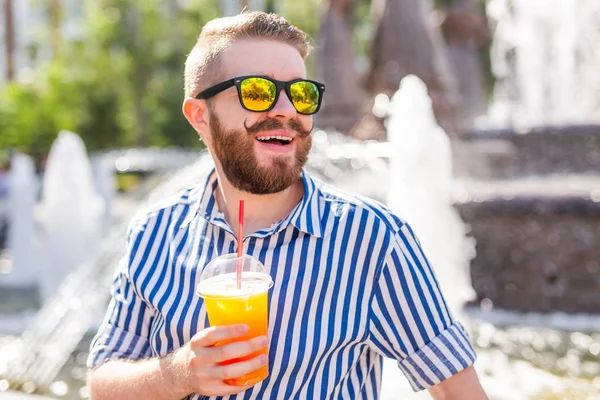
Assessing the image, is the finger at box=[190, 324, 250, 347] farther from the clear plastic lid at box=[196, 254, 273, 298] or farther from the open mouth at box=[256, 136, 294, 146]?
the open mouth at box=[256, 136, 294, 146]

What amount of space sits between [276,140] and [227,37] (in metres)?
0.25

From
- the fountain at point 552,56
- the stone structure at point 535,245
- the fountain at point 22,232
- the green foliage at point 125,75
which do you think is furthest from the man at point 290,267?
the green foliage at point 125,75

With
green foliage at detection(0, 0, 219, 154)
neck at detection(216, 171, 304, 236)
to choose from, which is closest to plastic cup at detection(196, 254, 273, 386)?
neck at detection(216, 171, 304, 236)

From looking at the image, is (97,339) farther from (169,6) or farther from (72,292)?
(169,6)

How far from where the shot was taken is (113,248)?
612 centimetres

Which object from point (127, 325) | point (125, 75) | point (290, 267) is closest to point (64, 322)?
point (127, 325)

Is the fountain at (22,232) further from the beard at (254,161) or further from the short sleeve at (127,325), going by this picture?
the beard at (254,161)

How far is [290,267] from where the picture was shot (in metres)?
1.53

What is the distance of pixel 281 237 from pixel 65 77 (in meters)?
22.9

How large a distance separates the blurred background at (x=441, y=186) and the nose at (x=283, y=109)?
64 cm

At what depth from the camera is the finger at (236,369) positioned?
50.1 inches

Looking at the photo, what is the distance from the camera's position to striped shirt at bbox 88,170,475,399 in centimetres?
148

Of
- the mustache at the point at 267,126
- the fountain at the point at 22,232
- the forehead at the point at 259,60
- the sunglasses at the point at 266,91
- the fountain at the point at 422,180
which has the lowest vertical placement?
the fountain at the point at 22,232

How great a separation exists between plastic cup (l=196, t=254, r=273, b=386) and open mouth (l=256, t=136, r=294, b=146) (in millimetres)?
282
